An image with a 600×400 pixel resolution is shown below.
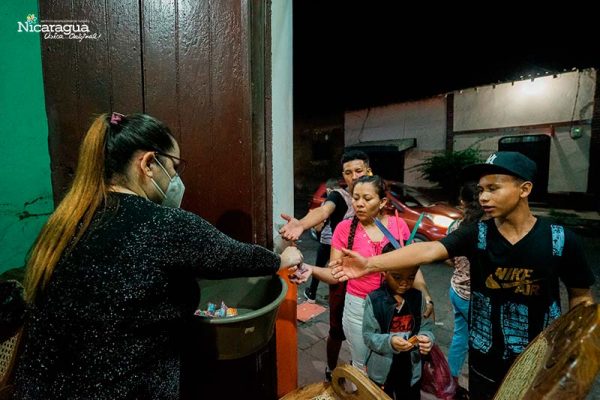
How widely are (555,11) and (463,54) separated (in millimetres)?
3284

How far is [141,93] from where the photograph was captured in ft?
7.44

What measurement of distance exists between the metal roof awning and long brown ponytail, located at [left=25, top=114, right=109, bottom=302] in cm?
1609

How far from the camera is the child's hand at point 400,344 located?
2.02 metres

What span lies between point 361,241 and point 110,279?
78.1 inches

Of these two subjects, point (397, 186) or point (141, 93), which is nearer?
point (141, 93)

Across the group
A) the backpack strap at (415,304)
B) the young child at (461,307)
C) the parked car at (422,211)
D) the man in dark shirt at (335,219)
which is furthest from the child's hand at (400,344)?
the parked car at (422,211)

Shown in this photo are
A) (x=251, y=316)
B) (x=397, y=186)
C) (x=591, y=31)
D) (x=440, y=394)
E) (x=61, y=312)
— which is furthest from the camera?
(x=591, y=31)

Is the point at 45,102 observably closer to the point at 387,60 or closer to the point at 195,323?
the point at 195,323

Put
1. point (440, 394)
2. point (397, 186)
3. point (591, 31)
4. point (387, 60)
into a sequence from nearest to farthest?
point (440, 394) < point (397, 186) < point (591, 31) < point (387, 60)

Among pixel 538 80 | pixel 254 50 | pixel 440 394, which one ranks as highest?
pixel 538 80

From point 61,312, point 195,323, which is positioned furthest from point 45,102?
point 195,323

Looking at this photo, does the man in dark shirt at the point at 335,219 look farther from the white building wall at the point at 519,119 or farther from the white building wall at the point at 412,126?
the white building wall at the point at 412,126

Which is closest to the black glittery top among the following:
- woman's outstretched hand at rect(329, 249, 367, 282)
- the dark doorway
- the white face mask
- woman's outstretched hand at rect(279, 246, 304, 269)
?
the white face mask

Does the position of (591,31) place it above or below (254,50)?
above
